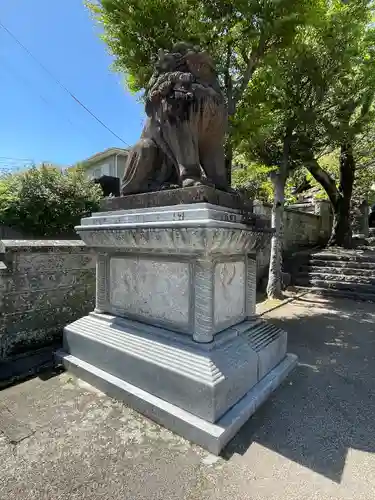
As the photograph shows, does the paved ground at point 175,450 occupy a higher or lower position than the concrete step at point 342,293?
higher

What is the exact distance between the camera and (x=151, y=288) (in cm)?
256

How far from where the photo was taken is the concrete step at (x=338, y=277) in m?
7.78

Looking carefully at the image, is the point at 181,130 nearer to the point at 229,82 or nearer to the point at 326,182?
the point at 229,82

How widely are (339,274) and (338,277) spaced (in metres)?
0.25

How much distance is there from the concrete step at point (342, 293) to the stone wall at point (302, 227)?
140 cm

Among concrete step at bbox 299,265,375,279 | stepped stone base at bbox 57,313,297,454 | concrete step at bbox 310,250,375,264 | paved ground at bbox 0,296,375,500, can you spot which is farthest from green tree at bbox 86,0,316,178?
concrete step at bbox 310,250,375,264

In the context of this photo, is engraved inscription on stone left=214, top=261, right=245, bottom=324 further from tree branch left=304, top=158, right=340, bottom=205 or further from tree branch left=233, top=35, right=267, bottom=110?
tree branch left=304, top=158, right=340, bottom=205

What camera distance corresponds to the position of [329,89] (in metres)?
6.19

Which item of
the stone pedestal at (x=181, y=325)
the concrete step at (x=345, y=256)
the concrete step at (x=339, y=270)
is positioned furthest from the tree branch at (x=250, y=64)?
the concrete step at (x=345, y=256)

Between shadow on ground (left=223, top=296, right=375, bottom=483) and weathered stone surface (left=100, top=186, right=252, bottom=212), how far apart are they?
65.3 inches

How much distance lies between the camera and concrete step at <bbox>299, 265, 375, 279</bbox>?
26.5ft

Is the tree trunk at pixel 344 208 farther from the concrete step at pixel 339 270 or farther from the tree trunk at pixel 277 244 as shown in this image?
the tree trunk at pixel 277 244

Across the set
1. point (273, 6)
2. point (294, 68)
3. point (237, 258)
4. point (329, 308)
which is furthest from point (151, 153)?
point (329, 308)

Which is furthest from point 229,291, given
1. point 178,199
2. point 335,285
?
point 335,285
